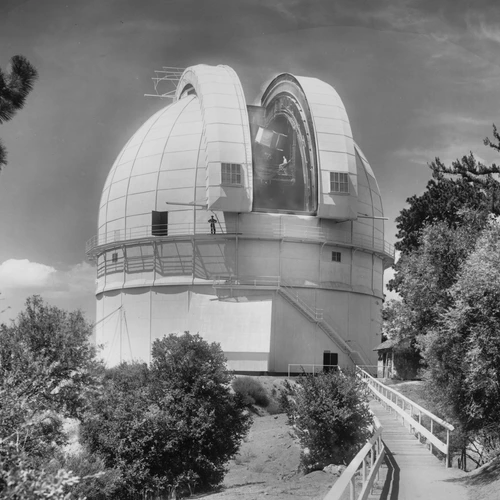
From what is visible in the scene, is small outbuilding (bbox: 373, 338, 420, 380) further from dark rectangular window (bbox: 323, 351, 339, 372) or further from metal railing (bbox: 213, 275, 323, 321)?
metal railing (bbox: 213, 275, 323, 321)

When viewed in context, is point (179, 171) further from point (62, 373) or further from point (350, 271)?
point (62, 373)

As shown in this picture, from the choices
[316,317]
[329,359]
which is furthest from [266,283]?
[329,359]

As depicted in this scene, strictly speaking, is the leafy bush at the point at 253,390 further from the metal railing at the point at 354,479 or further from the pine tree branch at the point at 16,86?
the pine tree branch at the point at 16,86

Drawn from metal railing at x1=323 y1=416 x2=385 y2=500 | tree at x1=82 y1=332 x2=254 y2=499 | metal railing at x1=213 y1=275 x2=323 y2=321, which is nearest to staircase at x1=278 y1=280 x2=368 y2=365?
metal railing at x1=213 y1=275 x2=323 y2=321

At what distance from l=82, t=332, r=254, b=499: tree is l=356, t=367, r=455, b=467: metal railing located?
478 centimetres

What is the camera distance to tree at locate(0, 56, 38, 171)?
11.8 m

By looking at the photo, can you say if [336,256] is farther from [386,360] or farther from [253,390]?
[253,390]

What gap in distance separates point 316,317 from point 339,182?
25.0 feet

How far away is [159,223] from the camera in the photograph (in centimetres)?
4425

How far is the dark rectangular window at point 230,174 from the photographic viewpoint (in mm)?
40375

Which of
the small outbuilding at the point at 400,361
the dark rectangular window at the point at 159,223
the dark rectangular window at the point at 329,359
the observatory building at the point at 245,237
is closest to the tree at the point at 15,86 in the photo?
the small outbuilding at the point at 400,361

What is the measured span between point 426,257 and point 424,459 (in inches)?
168

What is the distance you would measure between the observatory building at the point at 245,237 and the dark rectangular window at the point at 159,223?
65 millimetres

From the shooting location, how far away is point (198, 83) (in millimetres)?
46219
